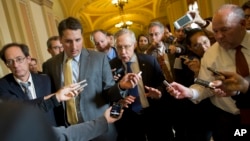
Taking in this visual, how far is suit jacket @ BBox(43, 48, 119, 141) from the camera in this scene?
89.3 inches

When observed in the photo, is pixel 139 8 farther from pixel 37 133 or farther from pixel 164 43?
pixel 37 133

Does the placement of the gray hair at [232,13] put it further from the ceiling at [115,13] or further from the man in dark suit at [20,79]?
the ceiling at [115,13]

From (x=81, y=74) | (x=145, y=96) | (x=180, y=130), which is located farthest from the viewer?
(x=180, y=130)

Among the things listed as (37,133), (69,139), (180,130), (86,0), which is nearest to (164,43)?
(180,130)

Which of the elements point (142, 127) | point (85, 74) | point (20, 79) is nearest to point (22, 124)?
point (85, 74)

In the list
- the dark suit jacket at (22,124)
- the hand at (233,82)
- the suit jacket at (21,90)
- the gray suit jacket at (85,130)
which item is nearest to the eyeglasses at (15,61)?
the suit jacket at (21,90)

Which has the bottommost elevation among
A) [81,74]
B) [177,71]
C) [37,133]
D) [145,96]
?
[145,96]

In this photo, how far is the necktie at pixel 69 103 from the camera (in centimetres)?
227

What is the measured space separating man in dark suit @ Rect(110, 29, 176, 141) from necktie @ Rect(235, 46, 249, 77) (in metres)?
0.77

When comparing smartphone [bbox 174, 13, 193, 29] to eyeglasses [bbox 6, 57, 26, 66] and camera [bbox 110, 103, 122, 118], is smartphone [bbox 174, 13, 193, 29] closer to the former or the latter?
camera [bbox 110, 103, 122, 118]

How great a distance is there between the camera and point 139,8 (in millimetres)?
18531

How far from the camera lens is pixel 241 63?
6.44ft

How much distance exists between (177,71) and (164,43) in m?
0.97

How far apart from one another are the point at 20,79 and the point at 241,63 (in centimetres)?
171
